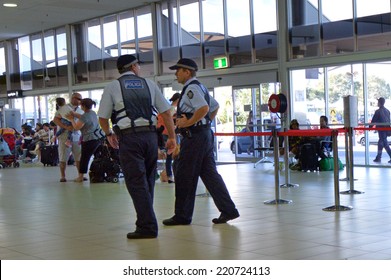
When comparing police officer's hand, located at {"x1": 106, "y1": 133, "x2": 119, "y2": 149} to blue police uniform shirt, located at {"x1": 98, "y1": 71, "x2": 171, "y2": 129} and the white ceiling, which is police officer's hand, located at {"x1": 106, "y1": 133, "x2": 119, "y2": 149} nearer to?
blue police uniform shirt, located at {"x1": 98, "y1": 71, "x2": 171, "y2": 129}

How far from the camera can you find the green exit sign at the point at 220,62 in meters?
16.5

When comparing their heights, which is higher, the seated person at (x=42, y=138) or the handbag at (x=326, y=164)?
the seated person at (x=42, y=138)

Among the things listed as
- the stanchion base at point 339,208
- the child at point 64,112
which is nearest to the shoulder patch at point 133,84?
the stanchion base at point 339,208

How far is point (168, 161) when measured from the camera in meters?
10.0

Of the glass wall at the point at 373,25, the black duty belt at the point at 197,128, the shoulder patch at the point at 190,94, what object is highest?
the glass wall at the point at 373,25

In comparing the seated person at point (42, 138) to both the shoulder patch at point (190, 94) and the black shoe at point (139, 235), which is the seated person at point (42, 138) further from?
the black shoe at point (139, 235)

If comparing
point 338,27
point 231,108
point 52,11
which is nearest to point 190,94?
point 338,27

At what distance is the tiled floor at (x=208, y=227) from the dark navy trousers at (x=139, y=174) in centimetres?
19

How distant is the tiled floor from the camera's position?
4606 mm

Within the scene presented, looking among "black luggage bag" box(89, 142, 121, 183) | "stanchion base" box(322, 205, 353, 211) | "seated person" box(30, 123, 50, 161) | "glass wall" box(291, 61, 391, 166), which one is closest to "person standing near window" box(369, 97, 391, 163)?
"glass wall" box(291, 61, 391, 166)

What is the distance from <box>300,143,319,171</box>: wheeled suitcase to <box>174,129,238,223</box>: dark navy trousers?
19.6 ft

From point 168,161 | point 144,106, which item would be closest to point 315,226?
point 144,106

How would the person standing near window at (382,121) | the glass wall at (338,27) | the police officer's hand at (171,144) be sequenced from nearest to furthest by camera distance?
the police officer's hand at (171,144)
the glass wall at (338,27)
the person standing near window at (382,121)

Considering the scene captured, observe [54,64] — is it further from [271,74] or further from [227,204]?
[227,204]
